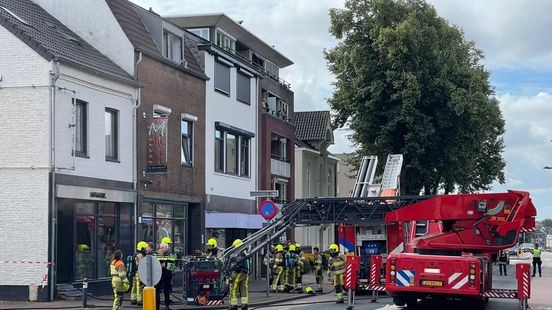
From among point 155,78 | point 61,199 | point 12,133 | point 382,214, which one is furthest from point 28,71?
point 382,214

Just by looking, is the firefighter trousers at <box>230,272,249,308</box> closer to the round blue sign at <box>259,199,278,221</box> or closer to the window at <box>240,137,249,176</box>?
the round blue sign at <box>259,199,278,221</box>

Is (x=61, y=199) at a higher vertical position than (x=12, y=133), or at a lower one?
lower

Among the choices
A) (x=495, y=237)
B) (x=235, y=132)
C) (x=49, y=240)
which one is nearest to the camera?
(x=495, y=237)

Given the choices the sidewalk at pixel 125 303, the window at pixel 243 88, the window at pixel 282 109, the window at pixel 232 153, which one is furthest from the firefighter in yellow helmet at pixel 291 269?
the window at pixel 282 109

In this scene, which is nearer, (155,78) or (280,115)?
(155,78)

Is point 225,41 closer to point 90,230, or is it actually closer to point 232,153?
point 232,153

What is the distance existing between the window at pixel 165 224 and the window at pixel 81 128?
150 inches

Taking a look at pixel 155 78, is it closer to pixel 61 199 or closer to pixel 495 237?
pixel 61 199

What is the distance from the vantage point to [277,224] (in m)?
23.6

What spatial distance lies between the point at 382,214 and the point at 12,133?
33.8 ft

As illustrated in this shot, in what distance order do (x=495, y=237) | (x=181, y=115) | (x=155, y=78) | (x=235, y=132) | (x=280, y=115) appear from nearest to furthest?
(x=495, y=237)
(x=155, y=78)
(x=181, y=115)
(x=235, y=132)
(x=280, y=115)

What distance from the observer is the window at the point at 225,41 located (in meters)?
39.7

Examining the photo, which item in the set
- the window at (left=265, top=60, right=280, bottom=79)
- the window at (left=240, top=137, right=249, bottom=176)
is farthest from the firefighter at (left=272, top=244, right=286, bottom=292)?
the window at (left=265, top=60, right=280, bottom=79)

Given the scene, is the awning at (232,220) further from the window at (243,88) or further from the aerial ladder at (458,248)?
the aerial ladder at (458,248)
